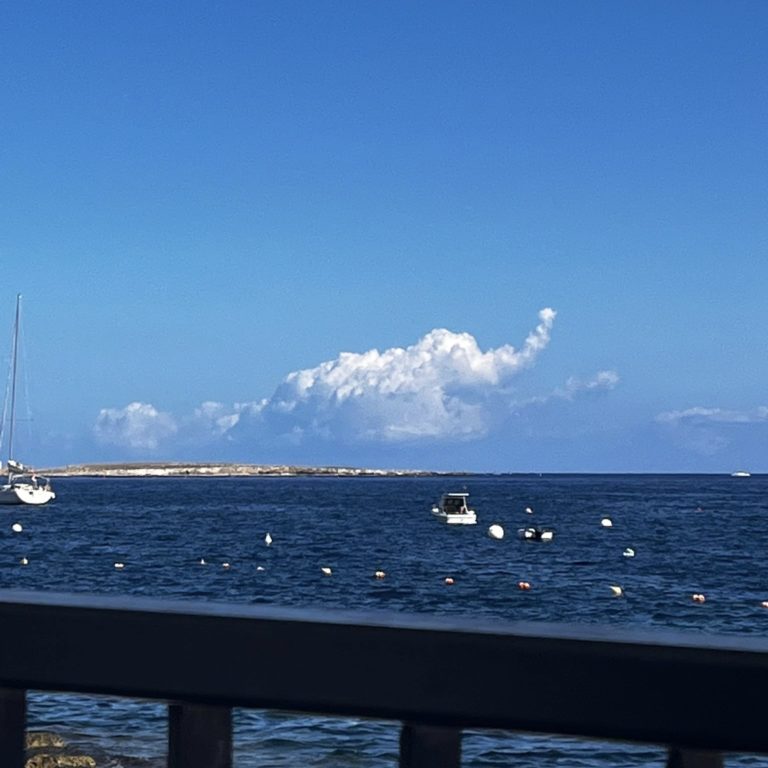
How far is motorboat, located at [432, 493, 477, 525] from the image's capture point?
88938 millimetres

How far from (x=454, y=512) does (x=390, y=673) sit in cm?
8903

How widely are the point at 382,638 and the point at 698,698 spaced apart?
0.52m

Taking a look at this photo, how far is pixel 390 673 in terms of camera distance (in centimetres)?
218

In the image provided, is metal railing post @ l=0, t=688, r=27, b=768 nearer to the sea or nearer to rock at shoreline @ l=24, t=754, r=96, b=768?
the sea

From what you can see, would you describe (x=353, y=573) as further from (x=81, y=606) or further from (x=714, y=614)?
(x=81, y=606)

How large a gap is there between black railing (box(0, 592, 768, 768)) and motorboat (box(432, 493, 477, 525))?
8675 cm

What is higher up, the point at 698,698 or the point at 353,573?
the point at 698,698

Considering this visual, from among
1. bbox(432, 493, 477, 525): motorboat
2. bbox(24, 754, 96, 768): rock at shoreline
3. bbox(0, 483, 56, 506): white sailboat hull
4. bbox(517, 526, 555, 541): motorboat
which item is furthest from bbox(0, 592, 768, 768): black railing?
bbox(0, 483, 56, 506): white sailboat hull

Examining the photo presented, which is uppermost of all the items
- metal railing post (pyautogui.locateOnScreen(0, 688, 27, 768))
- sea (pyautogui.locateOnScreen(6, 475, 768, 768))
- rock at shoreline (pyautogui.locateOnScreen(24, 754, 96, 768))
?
metal railing post (pyautogui.locateOnScreen(0, 688, 27, 768))

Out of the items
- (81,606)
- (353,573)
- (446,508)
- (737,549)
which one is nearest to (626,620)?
(353,573)

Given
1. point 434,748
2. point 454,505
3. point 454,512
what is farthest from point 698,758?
point 454,505

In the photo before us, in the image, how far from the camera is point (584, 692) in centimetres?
210

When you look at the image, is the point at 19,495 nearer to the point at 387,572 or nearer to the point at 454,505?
the point at 454,505

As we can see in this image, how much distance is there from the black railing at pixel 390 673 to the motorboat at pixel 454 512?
8675cm
